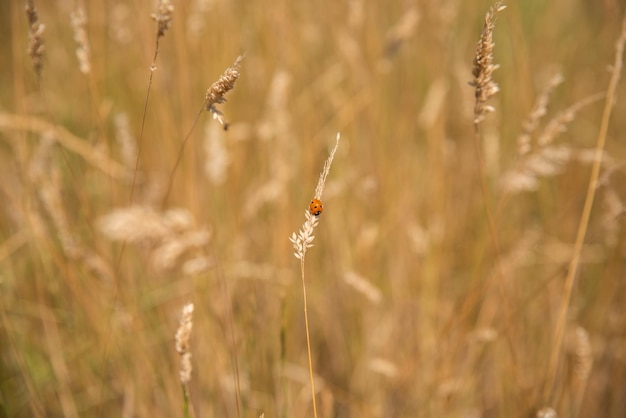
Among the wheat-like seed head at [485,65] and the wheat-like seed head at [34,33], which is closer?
the wheat-like seed head at [485,65]

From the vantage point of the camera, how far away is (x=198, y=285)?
4.19 ft

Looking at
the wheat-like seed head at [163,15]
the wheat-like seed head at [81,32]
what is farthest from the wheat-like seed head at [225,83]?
the wheat-like seed head at [81,32]

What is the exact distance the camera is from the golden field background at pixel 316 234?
1.21 metres

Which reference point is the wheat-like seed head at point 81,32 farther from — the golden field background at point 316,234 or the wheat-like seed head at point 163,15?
the wheat-like seed head at point 163,15

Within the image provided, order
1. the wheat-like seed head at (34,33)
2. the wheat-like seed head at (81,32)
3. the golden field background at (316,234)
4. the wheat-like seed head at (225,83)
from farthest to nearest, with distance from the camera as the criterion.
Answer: the golden field background at (316,234) < the wheat-like seed head at (81,32) < the wheat-like seed head at (34,33) < the wheat-like seed head at (225,83)

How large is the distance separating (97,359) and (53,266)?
0.34 m

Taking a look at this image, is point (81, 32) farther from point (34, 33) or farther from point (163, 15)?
point (163, 15)

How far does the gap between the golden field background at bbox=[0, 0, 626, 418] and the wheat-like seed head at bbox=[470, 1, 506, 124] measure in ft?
0.74

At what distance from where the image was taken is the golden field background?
1.21m

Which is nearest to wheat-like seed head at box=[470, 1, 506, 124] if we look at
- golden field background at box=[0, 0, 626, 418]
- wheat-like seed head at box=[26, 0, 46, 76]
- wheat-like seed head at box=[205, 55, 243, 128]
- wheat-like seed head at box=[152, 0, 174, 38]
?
golden field background at box=[0, 0, 626, 418]

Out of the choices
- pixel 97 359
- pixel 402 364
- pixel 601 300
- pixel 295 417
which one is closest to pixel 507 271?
pixel 601 300

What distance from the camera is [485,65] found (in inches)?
28.0

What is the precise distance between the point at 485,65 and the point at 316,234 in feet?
3.36

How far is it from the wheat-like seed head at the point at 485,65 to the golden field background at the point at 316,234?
227 mm
